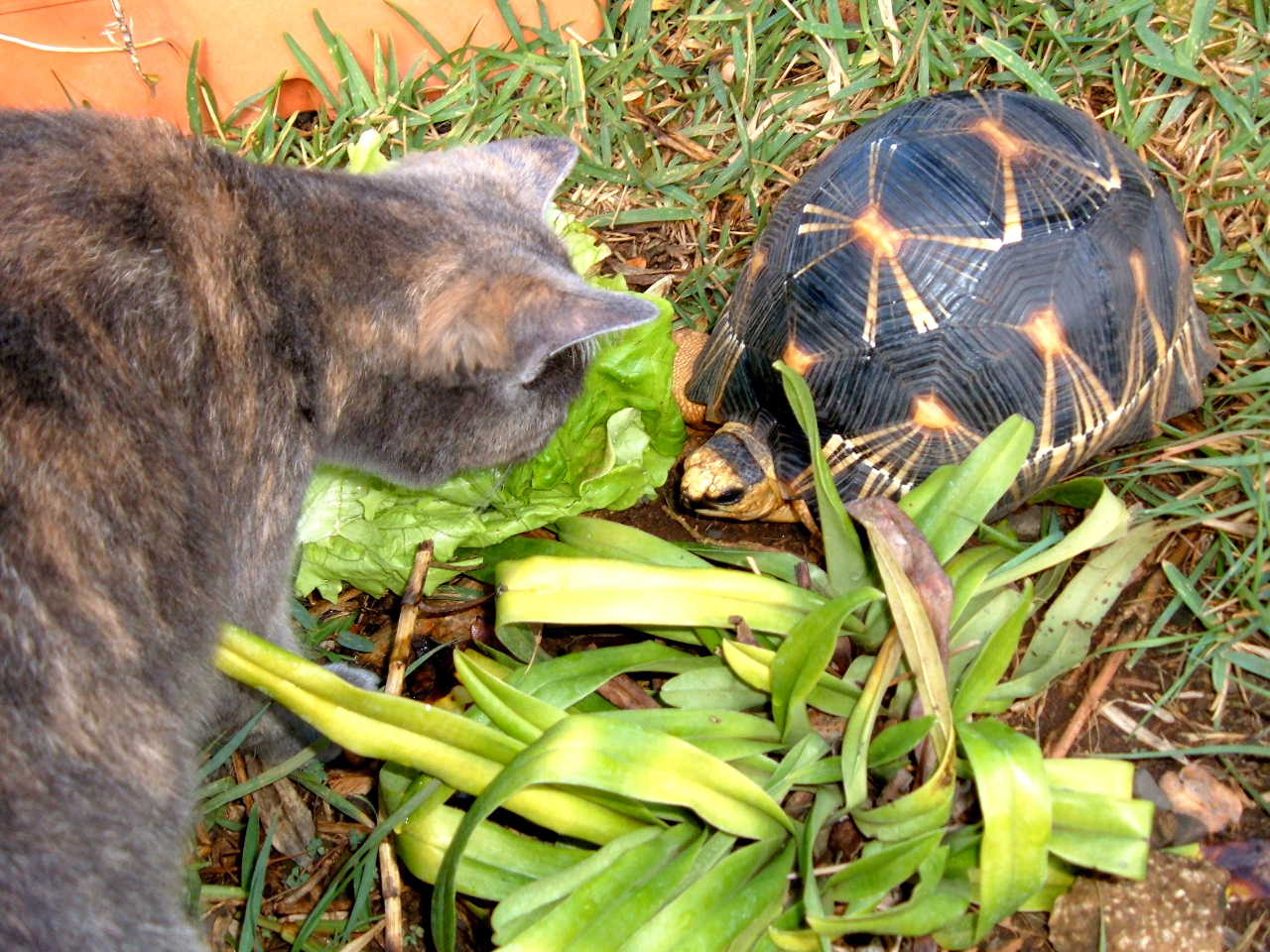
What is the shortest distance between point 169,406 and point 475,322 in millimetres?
640

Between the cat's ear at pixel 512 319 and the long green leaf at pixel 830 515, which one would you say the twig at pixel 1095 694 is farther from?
the cat's ear at pixel 512 319

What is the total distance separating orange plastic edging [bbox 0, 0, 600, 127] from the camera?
387cm

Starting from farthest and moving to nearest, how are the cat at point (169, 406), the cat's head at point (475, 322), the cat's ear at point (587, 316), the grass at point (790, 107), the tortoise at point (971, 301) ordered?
the grass at point (790, 107)
the tortoise at point (971, 301)
the cat's head at point (475, 322)
the cat's ear at point (587, 316)
the cat at point (169, 406)

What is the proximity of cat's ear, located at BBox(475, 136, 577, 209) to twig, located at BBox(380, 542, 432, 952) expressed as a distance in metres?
1.02

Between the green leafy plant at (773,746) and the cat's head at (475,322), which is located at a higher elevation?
the cat's head at (475,322)

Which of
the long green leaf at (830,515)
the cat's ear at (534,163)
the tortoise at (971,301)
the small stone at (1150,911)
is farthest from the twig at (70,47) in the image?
the small stone at (1150,911)

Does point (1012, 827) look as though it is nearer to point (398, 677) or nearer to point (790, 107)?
point (398, 677)

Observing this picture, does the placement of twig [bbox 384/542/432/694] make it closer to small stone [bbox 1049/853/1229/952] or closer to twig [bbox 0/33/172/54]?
small stone [bbox 1049/853/1229/952]

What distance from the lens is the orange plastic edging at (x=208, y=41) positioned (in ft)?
12.7

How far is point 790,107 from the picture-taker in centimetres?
405

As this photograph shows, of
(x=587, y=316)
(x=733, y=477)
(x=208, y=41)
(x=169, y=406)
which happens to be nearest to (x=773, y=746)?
(x=733, y=477)

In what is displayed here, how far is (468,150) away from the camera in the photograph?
3043 mm

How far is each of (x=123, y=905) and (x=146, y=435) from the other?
89 cm

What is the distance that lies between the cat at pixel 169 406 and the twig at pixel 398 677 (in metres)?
0.36
